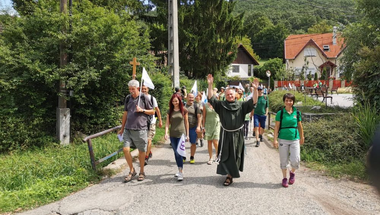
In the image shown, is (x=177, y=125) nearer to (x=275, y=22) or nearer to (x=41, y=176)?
(x=41, y=176)

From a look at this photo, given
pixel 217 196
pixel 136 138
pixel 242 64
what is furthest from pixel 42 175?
pixel 242 64

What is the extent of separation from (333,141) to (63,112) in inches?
323

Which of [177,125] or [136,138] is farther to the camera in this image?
[177,125]

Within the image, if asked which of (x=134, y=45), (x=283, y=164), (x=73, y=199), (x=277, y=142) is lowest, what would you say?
(x=73, y=199)

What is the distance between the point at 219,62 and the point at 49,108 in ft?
53.8

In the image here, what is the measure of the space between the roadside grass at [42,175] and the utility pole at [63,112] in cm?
77

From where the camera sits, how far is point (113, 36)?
934 cm

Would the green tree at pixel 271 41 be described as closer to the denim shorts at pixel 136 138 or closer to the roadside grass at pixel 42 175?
the roadside grass at pixel 42 175

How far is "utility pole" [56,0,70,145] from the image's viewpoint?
29.1ft

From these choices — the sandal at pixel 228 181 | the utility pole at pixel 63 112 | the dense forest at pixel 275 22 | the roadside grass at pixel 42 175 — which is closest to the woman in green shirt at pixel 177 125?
the sandal at pixel 228 181

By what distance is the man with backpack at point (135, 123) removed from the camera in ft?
17.9

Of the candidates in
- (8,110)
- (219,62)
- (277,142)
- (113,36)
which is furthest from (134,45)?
(219,62)

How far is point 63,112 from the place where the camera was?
918 centimetres

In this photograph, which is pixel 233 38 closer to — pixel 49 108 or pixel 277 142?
pixel 49 108
